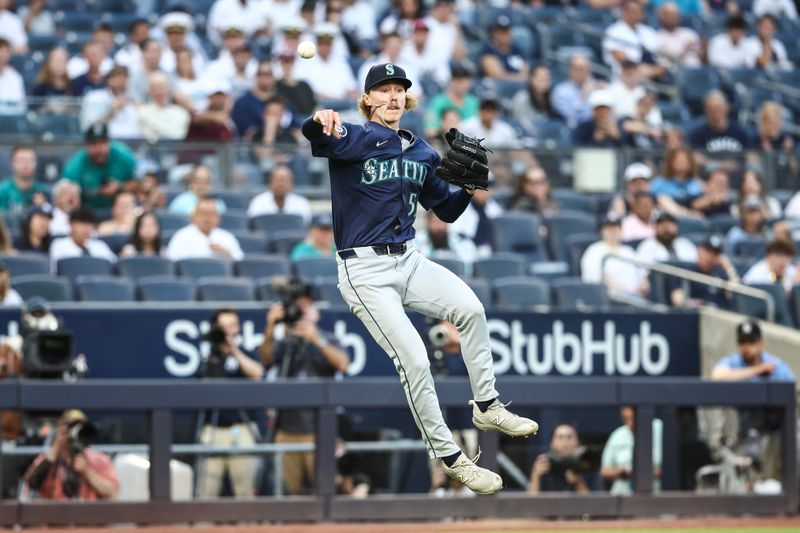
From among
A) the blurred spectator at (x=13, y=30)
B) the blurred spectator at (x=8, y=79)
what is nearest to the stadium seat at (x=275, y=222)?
the blurred spectator at (x=8, y=79)

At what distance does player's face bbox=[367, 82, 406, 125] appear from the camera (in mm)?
7047

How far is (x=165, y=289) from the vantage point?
38.9 feet

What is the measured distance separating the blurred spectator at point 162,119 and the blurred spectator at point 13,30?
2.14m

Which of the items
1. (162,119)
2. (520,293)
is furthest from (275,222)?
(520,293)

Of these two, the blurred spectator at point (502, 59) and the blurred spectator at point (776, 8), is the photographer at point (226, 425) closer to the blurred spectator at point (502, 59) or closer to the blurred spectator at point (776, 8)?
the blurred spectator at point (502, 59)

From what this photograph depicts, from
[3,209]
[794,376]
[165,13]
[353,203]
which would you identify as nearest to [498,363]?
[794,376]

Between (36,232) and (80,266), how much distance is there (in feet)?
1.82

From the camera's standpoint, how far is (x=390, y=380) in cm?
1087

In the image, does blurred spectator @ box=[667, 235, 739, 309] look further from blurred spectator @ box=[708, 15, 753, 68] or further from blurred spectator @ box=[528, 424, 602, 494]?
blurred spectator @ box=[708, 15, 753, 68]

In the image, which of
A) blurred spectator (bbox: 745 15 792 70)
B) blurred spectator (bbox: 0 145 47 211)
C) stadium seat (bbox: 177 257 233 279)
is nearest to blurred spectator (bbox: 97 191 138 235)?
blurred spectator (bbox: 0 145 47 211)

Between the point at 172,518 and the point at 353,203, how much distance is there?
437 cm

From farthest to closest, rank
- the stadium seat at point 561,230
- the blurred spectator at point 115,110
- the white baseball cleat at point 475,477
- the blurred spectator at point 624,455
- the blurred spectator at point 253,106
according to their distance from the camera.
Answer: the blurred spectator at point 253,106 < the blurred spectator at point 115,110 < the stadium seat at point 561,230 < the blurred spectator at point 624,455 < the white baseball cleat at point 475,477

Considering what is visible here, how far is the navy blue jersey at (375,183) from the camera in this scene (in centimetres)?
704

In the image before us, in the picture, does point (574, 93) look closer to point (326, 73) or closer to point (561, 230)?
point (326, 73)
